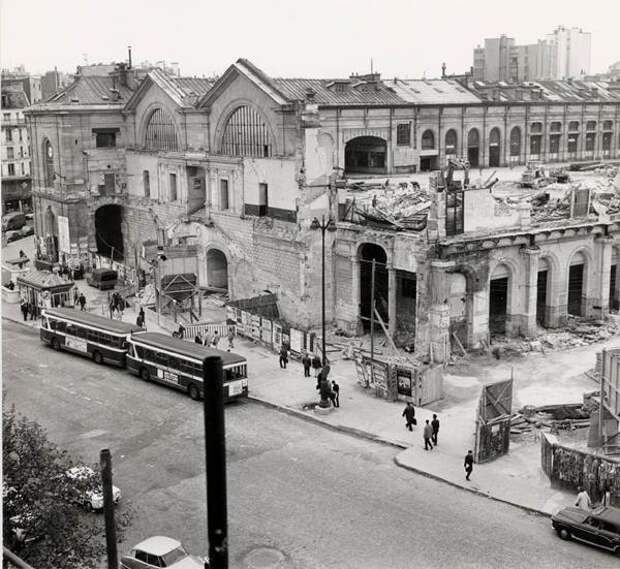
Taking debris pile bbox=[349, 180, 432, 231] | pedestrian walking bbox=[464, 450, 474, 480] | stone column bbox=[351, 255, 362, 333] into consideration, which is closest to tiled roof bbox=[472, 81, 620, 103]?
debris pile bbox=[349, 180, 432, 231]

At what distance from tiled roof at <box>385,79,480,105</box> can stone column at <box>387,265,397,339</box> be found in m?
18.2

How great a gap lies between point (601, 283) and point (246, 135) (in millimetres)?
21043

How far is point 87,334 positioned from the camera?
41.1 meters

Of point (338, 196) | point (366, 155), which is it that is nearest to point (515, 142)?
point (366, 155)

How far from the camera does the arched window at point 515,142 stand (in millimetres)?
64875

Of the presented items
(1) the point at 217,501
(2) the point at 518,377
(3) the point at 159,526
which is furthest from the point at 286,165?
(1) the point at 217,501

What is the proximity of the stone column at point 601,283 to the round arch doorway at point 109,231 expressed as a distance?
3483cm

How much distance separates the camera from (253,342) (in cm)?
4344

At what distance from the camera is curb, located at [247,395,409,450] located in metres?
30.0

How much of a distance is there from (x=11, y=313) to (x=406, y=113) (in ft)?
91.4

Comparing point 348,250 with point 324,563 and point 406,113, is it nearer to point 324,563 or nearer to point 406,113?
point 406,113

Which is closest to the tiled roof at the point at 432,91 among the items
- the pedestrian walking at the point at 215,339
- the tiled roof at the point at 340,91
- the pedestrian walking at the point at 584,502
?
the tiled roof at the point at 340,91

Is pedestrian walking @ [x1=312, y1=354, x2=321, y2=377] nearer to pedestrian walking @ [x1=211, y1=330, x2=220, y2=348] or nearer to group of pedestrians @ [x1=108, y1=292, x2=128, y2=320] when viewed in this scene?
pedestrian walking @ [x1=211, y1=330, x2=220, y2=348]

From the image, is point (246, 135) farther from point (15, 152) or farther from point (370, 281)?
point (15, 152)
